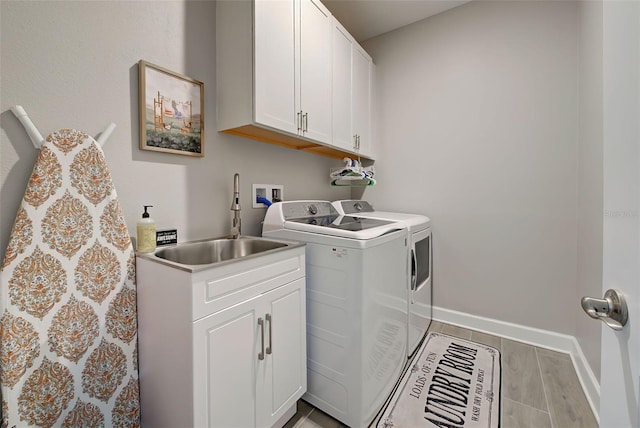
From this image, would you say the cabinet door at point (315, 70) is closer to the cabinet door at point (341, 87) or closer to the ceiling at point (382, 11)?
the cabinet door at point (341, 87)

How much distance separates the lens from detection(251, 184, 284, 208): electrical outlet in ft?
6.16

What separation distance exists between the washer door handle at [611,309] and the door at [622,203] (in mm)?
13

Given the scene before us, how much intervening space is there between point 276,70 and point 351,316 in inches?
55.9

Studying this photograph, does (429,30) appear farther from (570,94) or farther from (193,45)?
(193,45)

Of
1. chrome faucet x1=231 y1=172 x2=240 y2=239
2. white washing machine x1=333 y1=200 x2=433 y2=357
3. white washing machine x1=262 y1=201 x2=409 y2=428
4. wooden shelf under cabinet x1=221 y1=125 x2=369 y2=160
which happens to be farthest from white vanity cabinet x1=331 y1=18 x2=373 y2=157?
white washing machine x1=262 y1=201 x2=409 y2=428

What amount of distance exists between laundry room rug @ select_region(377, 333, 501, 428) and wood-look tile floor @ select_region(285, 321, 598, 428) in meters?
0.07

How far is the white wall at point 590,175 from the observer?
4.79 feet

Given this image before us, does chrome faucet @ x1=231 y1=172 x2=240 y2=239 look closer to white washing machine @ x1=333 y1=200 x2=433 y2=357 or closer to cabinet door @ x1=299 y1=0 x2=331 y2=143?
cabinet door @ x1=299 y1=0 x2=331 y2=143

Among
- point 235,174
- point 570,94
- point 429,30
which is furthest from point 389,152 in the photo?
point 235,174

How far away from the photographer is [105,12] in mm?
1183

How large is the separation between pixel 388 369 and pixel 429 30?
9.27ft

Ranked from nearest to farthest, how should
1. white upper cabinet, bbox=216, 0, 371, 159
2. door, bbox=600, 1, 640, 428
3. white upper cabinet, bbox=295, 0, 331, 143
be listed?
door, bbox=600, 1, 640, 428, white upper cabinet, bbox=216, 0, 371, 159, white upper cabinet, bbox=295, 0, 331, 143

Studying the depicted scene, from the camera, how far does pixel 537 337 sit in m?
2.07

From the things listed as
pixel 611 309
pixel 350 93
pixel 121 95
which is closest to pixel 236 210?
pixel 121 95
